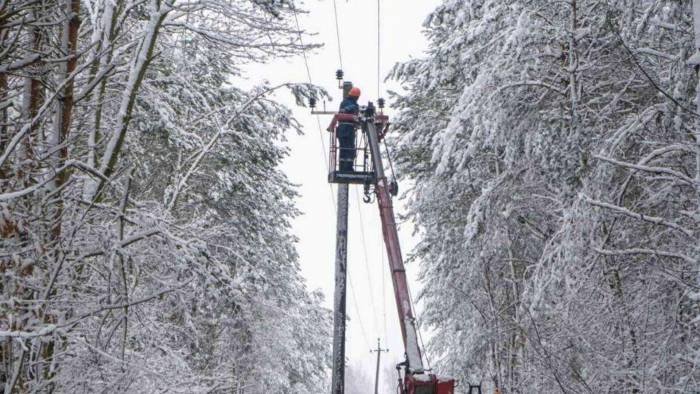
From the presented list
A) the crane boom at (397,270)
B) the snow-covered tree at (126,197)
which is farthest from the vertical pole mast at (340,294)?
the snow-covered tree at (126,197)

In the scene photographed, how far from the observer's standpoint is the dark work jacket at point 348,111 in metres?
11.7

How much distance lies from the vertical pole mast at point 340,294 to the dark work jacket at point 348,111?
943mm

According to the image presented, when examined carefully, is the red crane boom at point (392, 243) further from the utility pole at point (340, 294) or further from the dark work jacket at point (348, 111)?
the utility pole at point (340, 294)

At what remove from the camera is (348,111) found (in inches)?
471

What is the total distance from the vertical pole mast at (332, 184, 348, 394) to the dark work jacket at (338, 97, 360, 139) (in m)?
0.94

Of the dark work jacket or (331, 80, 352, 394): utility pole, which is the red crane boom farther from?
(331, 80, 352, 394): utility pole

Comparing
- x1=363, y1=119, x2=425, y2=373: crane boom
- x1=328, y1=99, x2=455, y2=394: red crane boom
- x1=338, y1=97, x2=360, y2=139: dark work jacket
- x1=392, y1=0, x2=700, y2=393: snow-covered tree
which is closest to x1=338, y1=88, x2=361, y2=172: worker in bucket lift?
x1=338, y1=97, x2=360, y2=139: dark work jacket

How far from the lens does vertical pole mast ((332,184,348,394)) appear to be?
1088 centimetres

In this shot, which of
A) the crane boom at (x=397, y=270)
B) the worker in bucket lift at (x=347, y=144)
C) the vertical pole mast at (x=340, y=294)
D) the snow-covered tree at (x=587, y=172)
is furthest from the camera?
the worker in bucket lift at (x=347, y=144)

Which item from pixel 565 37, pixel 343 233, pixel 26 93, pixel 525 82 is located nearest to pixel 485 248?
pixel 343 233

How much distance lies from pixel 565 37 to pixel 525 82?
2.79ft

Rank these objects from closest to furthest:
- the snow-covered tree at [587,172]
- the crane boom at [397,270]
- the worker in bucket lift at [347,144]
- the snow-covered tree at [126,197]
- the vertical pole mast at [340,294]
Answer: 1. the snow-covered tree at [126,197]
2. the snow-covered tree at [587,172]
3. the crane boom at [397,270]
4. the vertical pole mast at [340,294]
5. the worker in bucket lift at [347,144]

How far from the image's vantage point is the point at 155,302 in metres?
7.92

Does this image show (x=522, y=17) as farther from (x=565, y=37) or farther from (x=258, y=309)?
(x=258, y=309)
